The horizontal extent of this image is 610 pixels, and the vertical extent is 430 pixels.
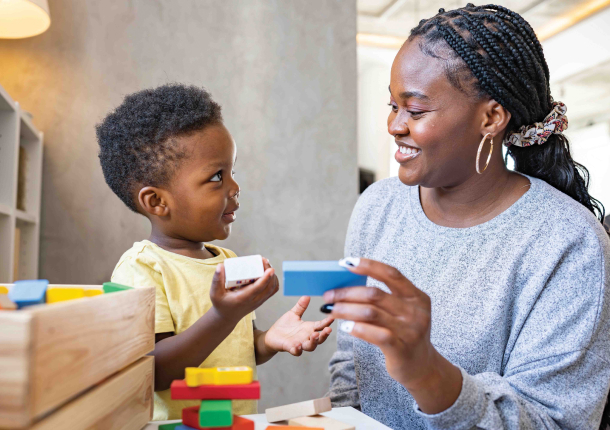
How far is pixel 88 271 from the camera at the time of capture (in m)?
1.95

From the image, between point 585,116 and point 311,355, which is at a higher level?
point 585,116

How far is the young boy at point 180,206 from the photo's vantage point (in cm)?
105

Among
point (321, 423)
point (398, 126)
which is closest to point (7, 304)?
point (321, 423)

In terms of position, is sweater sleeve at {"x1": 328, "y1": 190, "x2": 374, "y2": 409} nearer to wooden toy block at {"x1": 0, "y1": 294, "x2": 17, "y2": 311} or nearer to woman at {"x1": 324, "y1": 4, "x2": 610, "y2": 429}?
woman at {"x1": 324, "y1": 4, "x2": 610, "y2": 429}

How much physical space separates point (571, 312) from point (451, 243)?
0.28 meters

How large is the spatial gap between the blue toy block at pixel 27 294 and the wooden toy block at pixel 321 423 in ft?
1.37

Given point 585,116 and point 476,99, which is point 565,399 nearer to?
point 476,99

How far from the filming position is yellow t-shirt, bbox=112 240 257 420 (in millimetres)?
1012

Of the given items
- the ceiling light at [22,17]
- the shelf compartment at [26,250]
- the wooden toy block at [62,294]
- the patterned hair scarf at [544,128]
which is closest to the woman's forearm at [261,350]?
the wooden toy block at [62,294]

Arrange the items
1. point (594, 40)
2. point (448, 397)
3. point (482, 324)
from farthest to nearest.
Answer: point (594, 40)
point (482, 324)
point (448, 397)

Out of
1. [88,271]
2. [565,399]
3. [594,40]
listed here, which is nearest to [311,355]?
[88,271]

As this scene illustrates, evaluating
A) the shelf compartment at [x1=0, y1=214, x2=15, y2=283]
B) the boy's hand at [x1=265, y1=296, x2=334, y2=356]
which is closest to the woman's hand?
the boy's hand at [x1=265, y1=296, x2=334, y2=356]

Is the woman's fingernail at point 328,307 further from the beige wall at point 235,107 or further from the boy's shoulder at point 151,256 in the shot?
the beige wall at point 235,107

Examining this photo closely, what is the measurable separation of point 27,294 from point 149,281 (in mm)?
425
